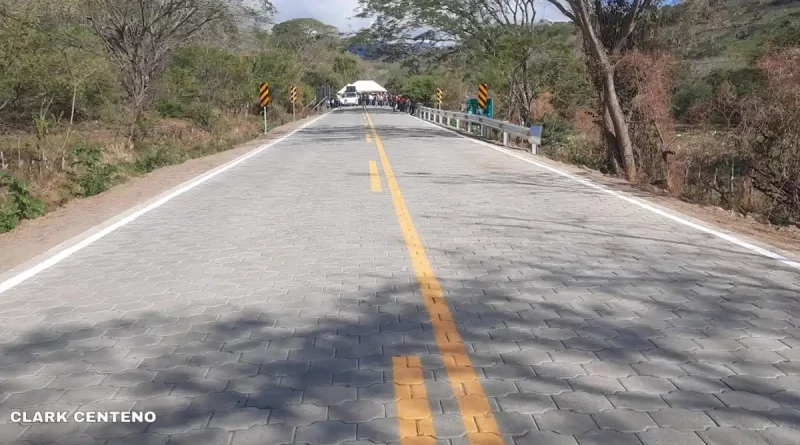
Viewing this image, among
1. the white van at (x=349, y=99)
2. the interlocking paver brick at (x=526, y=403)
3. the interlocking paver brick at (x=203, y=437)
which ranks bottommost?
the white van at (x=349, y=99)

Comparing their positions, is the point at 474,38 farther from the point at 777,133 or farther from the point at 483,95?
the point at 777,133

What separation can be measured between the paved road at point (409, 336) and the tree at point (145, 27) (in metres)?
18.3

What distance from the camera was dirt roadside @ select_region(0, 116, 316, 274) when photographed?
26.8 ft

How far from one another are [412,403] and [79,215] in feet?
28.0

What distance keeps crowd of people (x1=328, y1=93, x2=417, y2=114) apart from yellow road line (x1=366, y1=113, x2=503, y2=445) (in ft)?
159

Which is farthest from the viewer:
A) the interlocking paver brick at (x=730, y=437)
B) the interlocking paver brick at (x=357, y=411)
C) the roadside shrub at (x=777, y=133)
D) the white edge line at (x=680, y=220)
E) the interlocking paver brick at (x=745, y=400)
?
the roadside shrub at (x=777, y=133)

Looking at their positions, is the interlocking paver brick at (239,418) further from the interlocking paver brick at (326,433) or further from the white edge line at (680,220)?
the white edge line at (680,220)

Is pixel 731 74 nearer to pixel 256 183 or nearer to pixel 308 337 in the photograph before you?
pixel 256 183

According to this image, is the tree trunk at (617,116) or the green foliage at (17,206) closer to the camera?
the green foliage at (17,206)

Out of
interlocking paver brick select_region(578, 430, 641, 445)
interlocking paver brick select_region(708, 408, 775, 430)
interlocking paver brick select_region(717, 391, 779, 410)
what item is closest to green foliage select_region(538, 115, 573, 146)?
interlocking paver brick select_region(717, 391, 779, 410)

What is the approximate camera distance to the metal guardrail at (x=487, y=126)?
1956 centimetres

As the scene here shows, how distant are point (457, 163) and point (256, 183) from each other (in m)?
5.25

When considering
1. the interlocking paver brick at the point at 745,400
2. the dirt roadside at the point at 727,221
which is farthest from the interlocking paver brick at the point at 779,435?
the dirt roadside at the point at 727,221

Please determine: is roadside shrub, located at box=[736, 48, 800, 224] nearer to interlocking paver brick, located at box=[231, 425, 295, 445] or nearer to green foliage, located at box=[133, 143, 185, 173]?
interlocking paver brick, located at box=[231, 425, 295, 445]
